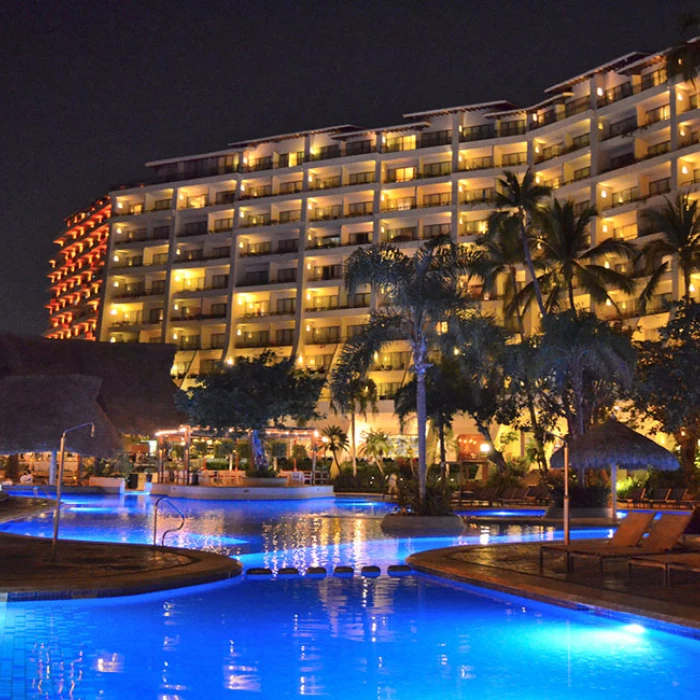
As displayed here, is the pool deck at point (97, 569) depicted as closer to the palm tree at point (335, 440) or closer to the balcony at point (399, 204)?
the palm tree at point (335, 440)

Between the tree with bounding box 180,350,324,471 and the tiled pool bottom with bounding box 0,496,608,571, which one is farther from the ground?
the tree with bounding box 180,350,324,471

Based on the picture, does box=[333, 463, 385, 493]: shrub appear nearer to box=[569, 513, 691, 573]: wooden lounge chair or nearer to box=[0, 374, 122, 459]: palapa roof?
box=[0, 374, 122, 459]: palapa roof

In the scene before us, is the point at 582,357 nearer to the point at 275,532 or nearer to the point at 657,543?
the point at 275,532

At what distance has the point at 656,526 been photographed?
1343 cm

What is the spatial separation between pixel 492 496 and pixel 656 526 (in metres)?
19.1

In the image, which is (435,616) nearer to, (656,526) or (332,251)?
(656,526)

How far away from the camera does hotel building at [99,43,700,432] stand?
5734cm

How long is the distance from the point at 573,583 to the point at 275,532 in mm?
10708

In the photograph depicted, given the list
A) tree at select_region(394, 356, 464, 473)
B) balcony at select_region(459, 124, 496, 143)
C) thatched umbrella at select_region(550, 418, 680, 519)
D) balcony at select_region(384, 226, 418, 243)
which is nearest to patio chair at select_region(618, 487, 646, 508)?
thatched umbrella at select_region(550, 418, 680, 519)

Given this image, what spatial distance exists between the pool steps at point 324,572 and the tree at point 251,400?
28.4m

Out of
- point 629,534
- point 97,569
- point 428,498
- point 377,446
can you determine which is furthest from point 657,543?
point 377,446


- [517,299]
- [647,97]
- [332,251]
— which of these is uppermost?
[647,97]

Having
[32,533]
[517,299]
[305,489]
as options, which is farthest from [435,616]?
[517,299]

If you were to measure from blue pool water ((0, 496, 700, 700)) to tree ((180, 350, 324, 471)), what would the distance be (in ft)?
96.5
